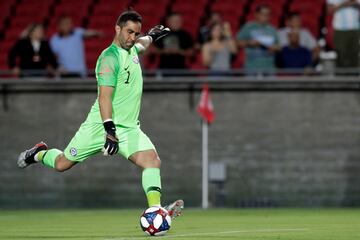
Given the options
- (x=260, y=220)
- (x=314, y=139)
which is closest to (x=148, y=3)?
(x=314, y=139)

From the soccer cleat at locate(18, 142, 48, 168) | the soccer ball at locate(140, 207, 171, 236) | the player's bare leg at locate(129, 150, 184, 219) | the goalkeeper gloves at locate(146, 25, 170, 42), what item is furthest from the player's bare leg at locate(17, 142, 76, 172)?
the goalkeeper gloves at locate(146, 25, 170, 42)

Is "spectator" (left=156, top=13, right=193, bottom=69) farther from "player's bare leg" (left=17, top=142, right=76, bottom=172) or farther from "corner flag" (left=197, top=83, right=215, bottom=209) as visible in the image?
"player's bare leg" (left=17, top=142, right=76, bottom=172)

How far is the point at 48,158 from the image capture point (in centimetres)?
1397

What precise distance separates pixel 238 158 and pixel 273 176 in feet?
2.54

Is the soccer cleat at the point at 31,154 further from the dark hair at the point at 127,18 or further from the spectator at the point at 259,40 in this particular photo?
the spectator at the point at 259,40

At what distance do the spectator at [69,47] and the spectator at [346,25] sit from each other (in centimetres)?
453

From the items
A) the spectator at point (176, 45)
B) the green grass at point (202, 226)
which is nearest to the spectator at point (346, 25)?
the spectator at point (176, 45)

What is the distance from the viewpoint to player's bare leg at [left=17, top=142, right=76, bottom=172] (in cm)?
1363

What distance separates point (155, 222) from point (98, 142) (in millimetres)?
1332

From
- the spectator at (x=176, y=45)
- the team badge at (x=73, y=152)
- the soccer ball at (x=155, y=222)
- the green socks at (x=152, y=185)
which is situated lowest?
the soccer ball at (x=155, y=222)

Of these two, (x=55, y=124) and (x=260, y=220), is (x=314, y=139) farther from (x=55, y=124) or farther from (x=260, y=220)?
(x=260, y=220)

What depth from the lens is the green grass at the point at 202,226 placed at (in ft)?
41.2

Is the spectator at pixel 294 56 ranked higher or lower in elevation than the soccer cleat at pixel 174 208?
higher

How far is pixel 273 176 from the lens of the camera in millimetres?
22484
